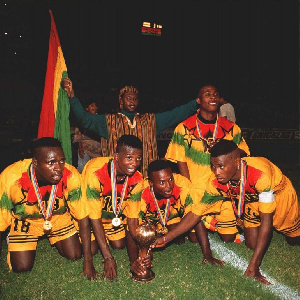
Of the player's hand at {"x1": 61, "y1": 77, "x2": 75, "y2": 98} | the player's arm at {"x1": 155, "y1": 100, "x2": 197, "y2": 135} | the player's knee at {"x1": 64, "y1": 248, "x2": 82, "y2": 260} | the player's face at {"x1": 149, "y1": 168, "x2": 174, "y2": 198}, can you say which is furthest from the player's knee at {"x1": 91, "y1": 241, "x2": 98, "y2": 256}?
the player's hand at {"x1": 61, "y1": 77, "x2": 75, "y2": 98}

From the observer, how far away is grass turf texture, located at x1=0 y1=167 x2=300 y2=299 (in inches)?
137

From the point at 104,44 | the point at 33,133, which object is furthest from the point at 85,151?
the point at 104,44

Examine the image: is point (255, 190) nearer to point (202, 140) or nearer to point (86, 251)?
point (202, 140)

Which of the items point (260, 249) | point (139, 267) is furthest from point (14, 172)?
point (260, 249)

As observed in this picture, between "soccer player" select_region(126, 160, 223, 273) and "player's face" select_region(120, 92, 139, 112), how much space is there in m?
0.99

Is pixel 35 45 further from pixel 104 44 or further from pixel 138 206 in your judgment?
pixel 138 206

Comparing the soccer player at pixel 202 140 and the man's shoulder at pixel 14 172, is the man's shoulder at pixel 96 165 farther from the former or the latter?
the soccer player at pixel 202 140

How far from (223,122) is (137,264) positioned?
2214 mm

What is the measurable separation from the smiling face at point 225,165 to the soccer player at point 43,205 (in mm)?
1481

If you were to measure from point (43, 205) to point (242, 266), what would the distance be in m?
2.39

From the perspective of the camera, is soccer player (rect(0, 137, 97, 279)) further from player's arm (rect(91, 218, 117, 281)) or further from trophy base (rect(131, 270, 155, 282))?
trophy base (rect(131, 270, 155, 282))

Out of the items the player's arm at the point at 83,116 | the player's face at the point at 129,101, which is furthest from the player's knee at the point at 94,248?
the player's face at the point at 129,101

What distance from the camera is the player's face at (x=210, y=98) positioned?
15.0 ft

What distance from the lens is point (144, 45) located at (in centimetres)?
2881
